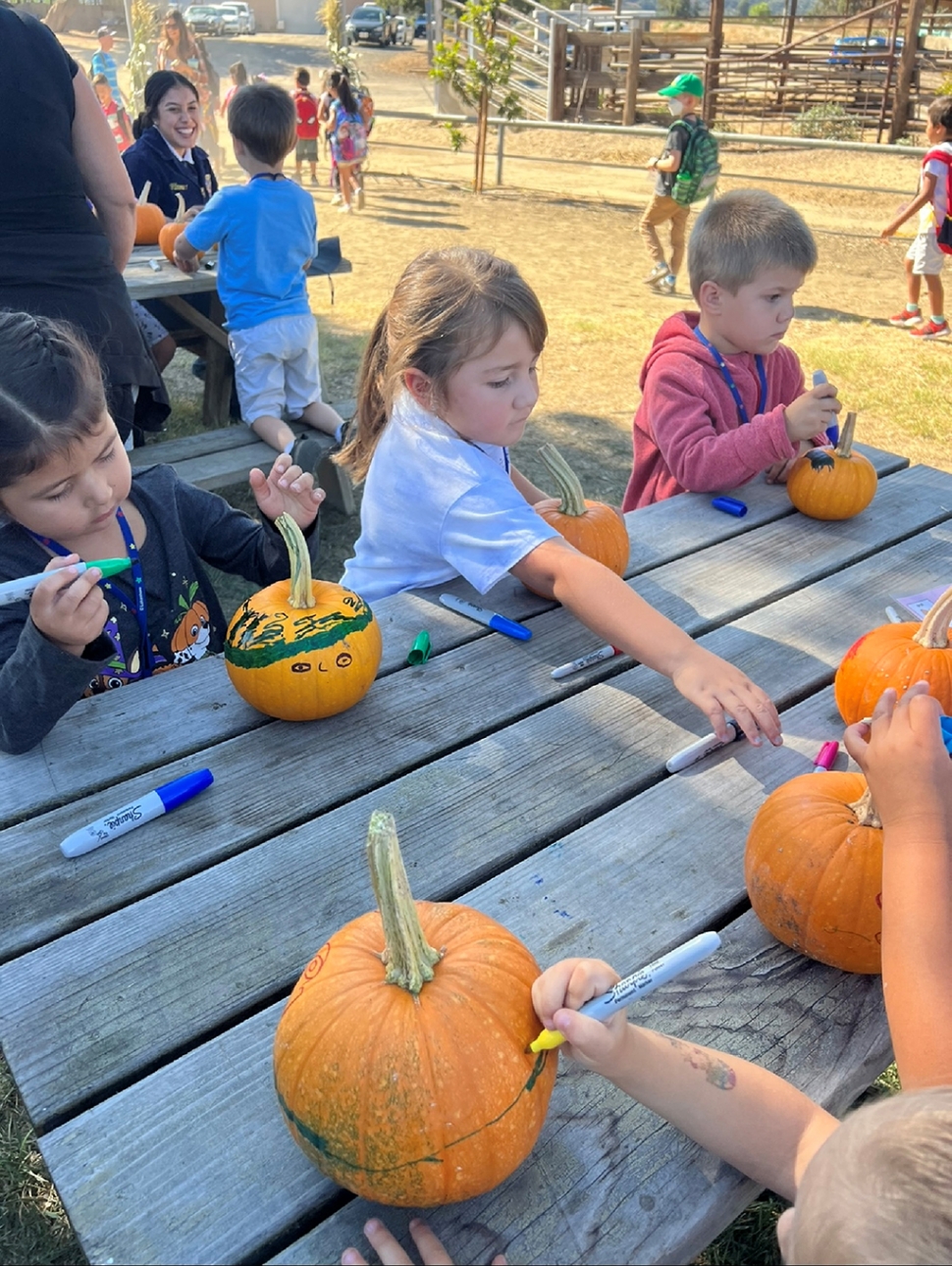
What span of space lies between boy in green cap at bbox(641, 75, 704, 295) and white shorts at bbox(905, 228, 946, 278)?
233cm

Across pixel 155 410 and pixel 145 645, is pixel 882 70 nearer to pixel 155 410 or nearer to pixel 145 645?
pixel 155 410

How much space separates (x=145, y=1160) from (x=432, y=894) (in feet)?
1.66

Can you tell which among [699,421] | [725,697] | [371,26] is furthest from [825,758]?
[371,26]

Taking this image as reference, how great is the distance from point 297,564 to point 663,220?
9.70 meters

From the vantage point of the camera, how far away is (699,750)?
A: 5.79ft

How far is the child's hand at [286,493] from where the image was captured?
2188 mm

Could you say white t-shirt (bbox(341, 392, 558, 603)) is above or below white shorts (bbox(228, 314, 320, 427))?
above

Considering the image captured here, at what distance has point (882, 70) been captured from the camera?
762 inches

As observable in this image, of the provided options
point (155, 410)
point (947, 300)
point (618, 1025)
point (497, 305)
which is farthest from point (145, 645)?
point (947, 300)

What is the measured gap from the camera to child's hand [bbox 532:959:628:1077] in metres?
1.05

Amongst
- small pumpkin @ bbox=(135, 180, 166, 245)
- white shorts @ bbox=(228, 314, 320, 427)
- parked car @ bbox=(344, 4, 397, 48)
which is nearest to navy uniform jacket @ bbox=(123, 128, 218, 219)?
small pumpkin @ bbox=(135, 180, 166, 245)

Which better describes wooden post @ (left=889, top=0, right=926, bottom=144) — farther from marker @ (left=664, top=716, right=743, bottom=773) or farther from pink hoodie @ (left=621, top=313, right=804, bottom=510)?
marker @ (left=664, top=716, right=743, bottom=773)

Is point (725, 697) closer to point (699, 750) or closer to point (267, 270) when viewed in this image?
point (699, 750)

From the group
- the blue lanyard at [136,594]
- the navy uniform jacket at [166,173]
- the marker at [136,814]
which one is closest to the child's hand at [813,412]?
the blue lanyard at [136,594]
